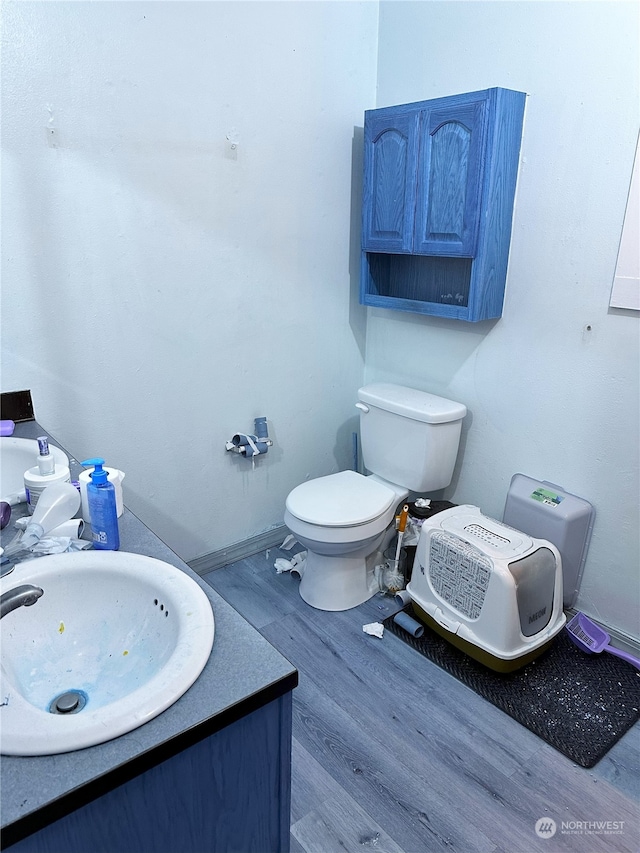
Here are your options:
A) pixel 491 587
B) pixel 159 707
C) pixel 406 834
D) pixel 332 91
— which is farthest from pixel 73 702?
pixel 332 91

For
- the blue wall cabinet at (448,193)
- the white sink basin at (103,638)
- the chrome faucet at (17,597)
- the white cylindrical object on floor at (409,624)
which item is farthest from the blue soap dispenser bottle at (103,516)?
the blue wall cabinet at (448,193)

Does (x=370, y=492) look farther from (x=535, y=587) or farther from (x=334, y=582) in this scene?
(x=535, y=587)

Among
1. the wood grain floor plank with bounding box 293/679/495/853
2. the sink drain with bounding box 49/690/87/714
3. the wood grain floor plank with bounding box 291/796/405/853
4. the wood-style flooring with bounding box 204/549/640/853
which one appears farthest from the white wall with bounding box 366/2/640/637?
the sink drain with bounding box 49/690/87/714

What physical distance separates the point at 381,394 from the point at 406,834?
1433 mm

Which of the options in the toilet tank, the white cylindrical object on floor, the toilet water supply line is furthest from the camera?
the toilet water supply line

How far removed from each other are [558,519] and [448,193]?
1.15m

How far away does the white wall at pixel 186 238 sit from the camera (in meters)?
A: 1.69

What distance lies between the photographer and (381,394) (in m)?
2.33

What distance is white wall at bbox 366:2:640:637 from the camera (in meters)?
1.74

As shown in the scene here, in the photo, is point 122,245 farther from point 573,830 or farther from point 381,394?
point 573,830

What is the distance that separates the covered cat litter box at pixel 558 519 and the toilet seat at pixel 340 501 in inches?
17.6

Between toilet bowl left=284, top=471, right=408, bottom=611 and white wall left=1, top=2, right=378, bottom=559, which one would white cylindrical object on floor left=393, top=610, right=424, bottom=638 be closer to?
toilet bowl left=284, top=471, right=408, bottom=611

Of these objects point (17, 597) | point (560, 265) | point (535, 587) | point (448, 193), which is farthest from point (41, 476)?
point (560, 265)

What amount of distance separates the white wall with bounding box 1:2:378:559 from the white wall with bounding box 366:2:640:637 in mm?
483
